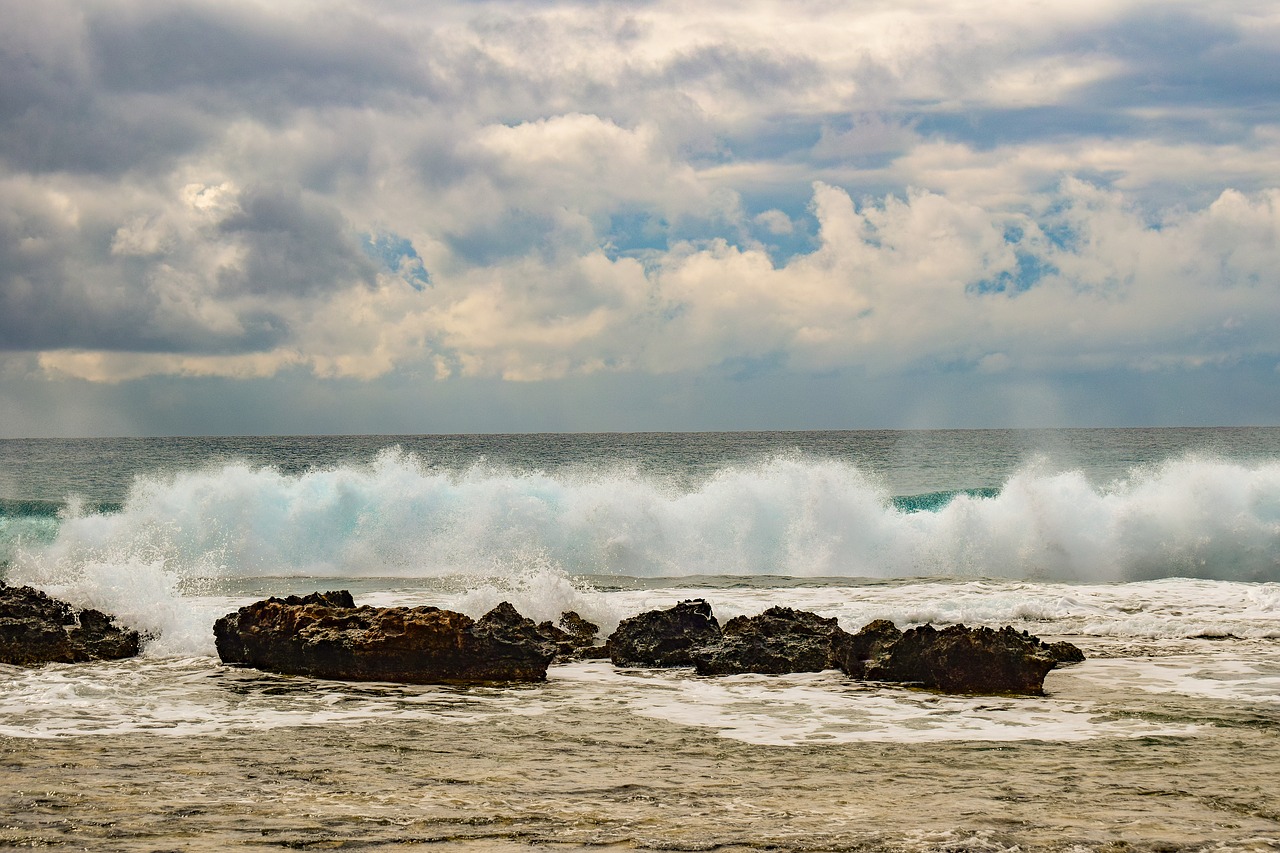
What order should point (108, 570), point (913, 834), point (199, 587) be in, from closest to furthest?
1. point (913, 834)
2. point (108, 570)
3. point (199, 587)

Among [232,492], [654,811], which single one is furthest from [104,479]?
[654,811]

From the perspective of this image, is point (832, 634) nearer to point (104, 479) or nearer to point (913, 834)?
point (913, 834)

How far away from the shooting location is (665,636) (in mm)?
10641

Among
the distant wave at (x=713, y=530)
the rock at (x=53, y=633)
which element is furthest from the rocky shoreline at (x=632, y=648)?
the distant wave at (x=713, y=530)

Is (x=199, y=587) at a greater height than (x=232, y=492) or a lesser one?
lesser

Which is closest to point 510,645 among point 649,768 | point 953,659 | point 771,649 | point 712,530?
point 771,649

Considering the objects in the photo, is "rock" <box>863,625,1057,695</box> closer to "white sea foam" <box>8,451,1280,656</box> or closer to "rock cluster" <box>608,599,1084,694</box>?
"rock cluster" <box>608,599,1084,694</box>

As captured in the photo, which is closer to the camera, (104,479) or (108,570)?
(108,570)

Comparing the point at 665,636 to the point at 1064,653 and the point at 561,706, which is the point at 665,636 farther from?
the point at 1064,653

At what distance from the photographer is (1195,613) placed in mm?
13703

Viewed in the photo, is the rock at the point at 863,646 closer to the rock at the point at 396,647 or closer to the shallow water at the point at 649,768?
the shallow water at the point at 649,768

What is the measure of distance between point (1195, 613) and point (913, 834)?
10586mm

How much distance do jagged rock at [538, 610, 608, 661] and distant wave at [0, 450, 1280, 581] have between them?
917cm

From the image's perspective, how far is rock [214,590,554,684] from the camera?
9430 mm
